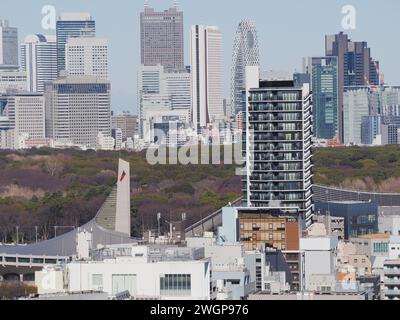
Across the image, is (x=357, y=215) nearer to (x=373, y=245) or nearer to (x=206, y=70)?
(x=373, y=245)

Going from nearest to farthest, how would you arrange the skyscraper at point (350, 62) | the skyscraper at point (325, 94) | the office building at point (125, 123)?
the skyscraper at point (325, 94) → the skyscraper at point (350, 62) → the office building at point (125, 123)

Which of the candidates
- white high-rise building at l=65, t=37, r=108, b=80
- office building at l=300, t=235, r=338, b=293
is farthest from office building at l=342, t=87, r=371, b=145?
office building at l=300, t=235, r=338, b=293

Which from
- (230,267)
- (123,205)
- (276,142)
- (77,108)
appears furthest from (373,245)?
(77,108)

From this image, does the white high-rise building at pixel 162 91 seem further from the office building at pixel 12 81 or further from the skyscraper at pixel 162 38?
the office building at pixel 12 81

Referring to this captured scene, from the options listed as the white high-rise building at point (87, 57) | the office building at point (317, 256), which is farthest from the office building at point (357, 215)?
the white high-rise building at point (87, 57)

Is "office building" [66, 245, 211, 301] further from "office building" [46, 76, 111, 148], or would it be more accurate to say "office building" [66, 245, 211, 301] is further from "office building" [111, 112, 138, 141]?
"office building" [111, 112, 138, 141]

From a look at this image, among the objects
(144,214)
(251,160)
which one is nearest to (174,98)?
(144,214)
